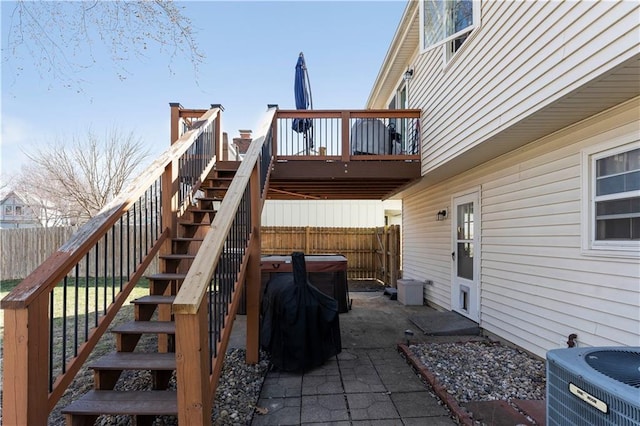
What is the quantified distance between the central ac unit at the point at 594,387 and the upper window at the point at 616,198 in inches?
53.7

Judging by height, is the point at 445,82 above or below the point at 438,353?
above

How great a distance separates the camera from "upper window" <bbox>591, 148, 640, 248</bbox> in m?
2.71

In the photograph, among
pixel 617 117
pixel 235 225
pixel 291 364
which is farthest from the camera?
pixel 291 364

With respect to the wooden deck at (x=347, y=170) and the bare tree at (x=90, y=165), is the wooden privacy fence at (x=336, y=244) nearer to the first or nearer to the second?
the wooden deck at (x=347, y=170)

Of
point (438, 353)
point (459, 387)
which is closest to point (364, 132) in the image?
point (438, 353)

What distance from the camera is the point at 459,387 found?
303 centimetres

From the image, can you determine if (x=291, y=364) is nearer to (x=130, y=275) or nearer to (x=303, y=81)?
(x=130, y=275)

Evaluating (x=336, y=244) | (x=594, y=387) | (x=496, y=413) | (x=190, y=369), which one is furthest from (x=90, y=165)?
(x=594, y=387)

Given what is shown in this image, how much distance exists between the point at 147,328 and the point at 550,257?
384cm

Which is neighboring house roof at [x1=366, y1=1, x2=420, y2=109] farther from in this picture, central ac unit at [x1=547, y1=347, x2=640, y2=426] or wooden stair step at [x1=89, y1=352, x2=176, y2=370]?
wooden stair step at [x1=89, y1=352, x2=176, y2=370]

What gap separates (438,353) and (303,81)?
5.32 metres

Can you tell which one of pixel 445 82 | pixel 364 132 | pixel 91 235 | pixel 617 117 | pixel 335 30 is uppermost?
pixel 335 30

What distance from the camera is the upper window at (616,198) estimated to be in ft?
8.90

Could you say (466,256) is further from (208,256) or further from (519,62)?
(208,256)
